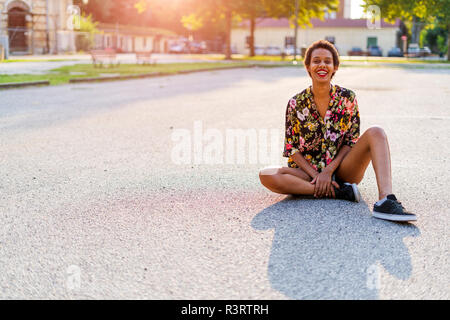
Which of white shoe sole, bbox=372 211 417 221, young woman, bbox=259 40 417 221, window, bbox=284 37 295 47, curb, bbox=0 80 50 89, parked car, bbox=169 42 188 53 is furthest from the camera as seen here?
window, bbox=284 37 295 47

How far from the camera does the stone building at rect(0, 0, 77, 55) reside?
48531mm

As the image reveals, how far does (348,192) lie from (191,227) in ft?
4.56

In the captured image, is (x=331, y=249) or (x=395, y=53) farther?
(x=395, y=53)

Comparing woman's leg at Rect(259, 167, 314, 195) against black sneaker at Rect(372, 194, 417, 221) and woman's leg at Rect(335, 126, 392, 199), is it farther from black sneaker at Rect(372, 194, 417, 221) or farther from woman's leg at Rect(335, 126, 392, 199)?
black sneaker at Rect(372, 194, 417, 221)

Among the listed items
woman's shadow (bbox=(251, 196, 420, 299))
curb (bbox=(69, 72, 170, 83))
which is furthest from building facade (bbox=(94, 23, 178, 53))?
woman's shadow (bbox=(251, 196, 420, 299))

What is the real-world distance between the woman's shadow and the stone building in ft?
153

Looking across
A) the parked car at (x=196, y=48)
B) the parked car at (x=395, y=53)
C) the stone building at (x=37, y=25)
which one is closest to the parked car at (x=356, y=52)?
the parked car at (x=395, y=53)

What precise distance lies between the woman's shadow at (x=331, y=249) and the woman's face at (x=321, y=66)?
1016 mm

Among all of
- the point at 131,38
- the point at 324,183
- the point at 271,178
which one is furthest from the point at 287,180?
the point at 131,38

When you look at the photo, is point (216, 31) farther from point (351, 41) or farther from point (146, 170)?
point (146, 170)

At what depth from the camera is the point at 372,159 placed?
4.57 meters

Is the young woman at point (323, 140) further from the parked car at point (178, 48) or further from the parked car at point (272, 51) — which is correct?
the parked car at point (178, 48)

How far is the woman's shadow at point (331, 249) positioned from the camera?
10.1 feet

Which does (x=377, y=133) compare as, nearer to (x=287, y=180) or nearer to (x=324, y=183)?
(x=324, y=183)
